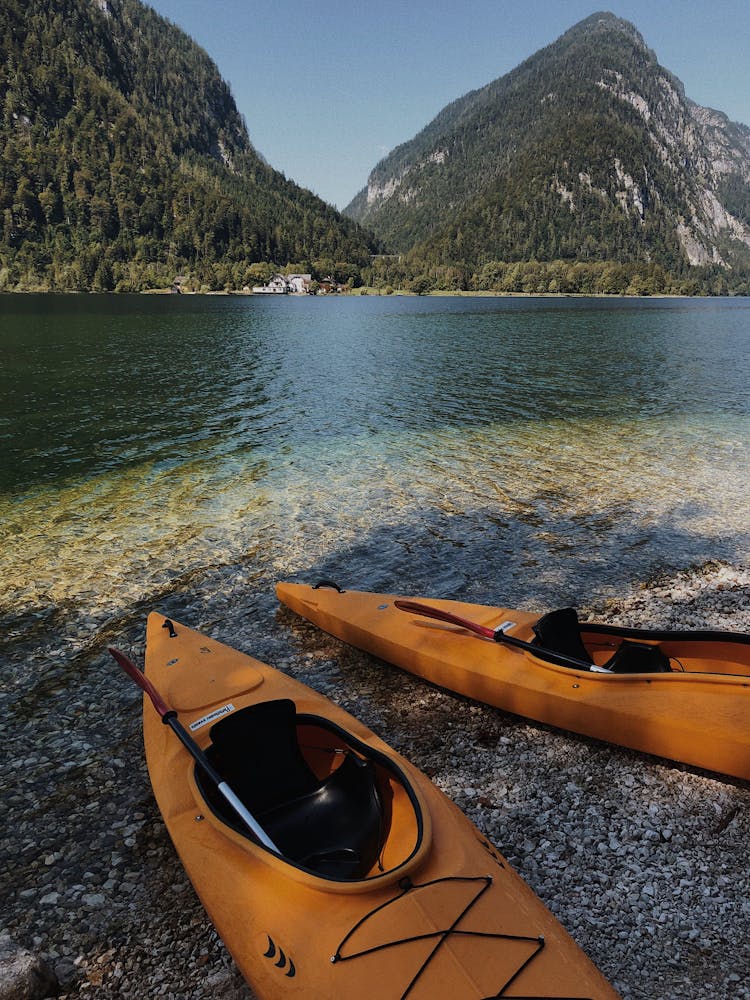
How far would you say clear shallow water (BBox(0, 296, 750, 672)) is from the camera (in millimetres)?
10211

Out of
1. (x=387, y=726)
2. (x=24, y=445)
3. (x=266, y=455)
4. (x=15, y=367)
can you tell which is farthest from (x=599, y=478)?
(x=15, y=367)

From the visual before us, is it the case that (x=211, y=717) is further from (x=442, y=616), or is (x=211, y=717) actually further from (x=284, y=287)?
(x=284, y=287)

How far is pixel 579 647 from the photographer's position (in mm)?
6809

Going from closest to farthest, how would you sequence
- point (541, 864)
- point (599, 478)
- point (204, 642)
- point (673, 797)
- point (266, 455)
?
1. point (541, 864)
2. point (673, 797)
3. point (204, 642)
4. point (599, 478)
5. point (266, 455)

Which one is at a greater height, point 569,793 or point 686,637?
point 686,637

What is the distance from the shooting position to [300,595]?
8930 millimetres

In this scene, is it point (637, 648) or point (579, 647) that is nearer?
point (637, 648)

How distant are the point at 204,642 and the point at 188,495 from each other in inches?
298

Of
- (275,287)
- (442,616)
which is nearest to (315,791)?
(442,616)

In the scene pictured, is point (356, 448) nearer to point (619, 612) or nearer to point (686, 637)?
point (619, 612)

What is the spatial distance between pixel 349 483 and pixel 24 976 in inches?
477

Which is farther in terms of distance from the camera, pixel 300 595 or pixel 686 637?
pixel 300 595

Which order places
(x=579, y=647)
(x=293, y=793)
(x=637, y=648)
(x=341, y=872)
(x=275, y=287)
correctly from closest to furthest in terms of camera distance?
(x=341, y=872) → (x=293, y=793) → (x=637, y=648) → (x=579, y=647) → (x=275, y=287)

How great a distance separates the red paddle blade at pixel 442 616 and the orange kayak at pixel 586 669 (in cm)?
2
